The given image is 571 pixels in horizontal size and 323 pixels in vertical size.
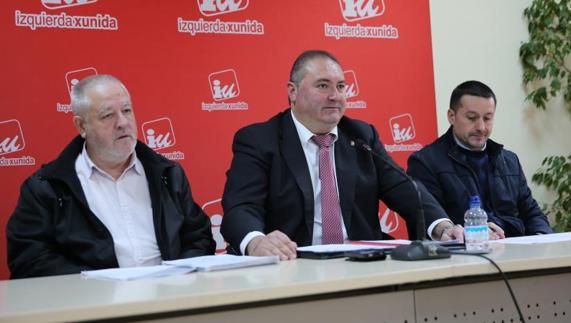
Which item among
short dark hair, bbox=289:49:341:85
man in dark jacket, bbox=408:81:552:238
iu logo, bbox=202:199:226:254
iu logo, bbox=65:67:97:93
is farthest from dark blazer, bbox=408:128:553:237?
iu logo, bbox=65:67:97:93

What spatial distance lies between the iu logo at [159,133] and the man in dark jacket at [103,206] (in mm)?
832

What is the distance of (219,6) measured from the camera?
13.3 ft

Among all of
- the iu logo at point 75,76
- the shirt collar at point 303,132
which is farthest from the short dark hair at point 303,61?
the iu logo at point 75,76

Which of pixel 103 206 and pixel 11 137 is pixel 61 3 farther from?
pixel 103 206

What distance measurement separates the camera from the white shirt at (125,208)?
274cm

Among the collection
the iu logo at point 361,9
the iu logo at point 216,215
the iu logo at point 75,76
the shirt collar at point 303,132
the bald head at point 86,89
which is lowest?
the iu logo at point 216,215

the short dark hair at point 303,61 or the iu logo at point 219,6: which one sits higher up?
the iu logo at point 219,6

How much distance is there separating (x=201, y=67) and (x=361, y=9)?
112 centimetres

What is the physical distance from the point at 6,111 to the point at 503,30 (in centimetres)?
339

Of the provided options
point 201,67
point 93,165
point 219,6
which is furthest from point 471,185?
point 93,165

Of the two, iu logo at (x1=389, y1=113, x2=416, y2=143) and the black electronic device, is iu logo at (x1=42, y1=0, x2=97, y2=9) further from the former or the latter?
the black electronic device

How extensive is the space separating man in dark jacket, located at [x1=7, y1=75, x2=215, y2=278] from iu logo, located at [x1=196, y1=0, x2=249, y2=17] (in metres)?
1.21

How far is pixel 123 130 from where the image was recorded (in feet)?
9.43

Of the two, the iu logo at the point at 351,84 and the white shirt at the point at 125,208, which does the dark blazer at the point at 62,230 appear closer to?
the white shirt at the point at 125,208
